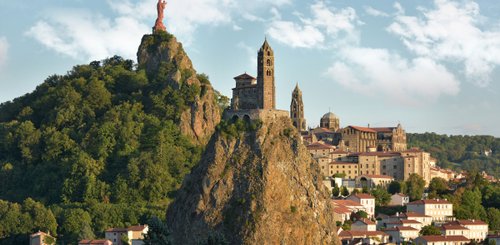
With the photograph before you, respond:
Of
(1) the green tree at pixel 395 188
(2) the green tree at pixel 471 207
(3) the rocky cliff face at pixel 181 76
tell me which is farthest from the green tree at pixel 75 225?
(2) the green tree at pixel 471 207

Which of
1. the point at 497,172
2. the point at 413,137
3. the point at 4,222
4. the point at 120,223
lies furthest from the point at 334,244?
the point at 413,137

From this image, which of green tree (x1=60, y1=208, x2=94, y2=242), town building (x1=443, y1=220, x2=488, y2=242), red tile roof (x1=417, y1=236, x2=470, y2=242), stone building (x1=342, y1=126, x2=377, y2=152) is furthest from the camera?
stone building (x1=342, y1=126, x2=377, y2=152)

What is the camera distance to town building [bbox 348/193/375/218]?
302 ft

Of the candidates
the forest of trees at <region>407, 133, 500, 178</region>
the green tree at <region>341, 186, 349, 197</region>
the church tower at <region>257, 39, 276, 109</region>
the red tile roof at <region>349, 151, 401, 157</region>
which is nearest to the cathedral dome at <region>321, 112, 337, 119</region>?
the red tile roof at <region>349, 151, 401, 157</region>

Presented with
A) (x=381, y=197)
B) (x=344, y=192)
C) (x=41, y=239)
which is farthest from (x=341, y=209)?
(x=41, y=239)

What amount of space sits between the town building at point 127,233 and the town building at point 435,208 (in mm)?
23632

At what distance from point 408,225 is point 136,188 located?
927 inches

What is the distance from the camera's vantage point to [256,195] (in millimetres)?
82062

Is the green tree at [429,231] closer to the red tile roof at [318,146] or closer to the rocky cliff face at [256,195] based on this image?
the rocky cliff face at [256,195]

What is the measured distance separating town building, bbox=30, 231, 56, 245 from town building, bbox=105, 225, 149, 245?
433 centimetres

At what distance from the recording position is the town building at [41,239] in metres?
83.9

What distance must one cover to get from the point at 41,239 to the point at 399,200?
31.4 meters

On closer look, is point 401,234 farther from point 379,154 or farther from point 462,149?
point 462,149

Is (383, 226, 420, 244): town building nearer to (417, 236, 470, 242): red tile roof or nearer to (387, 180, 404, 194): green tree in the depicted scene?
(417, 236, 470, 242): red tile roof
